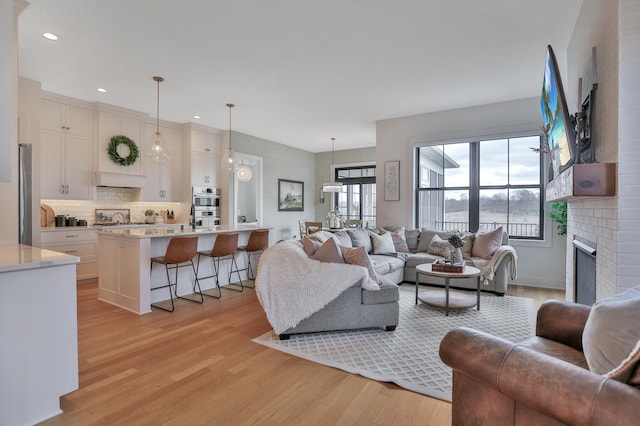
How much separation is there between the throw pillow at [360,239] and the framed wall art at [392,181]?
131 centimetres

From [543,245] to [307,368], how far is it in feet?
14.7

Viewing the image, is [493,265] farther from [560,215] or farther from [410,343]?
[410,343]

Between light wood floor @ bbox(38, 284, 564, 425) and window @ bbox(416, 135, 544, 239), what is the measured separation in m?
4.19

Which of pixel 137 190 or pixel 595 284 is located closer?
pixel 595 284

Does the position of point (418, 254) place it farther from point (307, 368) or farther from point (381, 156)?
point (307, 368)

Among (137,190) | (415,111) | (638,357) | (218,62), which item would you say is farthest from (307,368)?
(137,190)

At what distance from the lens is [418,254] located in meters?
5.40

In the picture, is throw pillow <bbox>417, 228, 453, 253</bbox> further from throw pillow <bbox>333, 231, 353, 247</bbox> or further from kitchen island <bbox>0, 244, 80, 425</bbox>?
kitchen island <bbox>0, 244, 80, 425</bbox>

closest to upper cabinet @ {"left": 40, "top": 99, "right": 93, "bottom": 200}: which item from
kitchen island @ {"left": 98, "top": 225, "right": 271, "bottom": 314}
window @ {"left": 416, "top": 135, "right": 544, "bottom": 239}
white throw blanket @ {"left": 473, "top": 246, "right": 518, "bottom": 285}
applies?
kitchen island @ {"left": 98, "top": 225, "right": 271, "bottom": 314}

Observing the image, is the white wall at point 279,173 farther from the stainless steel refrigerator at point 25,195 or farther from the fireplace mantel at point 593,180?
the fireplace mantel at point 593,180

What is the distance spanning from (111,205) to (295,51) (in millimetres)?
4596

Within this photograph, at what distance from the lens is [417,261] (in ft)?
17.0

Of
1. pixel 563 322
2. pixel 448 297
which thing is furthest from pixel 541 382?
pixel 448 297

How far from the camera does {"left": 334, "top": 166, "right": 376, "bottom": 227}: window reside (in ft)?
30.4
